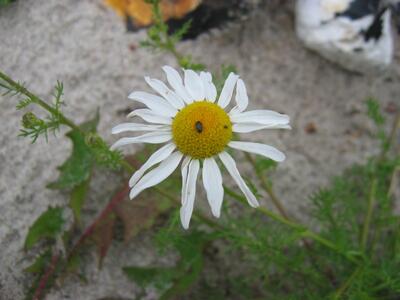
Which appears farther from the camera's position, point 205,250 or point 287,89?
point 287,89

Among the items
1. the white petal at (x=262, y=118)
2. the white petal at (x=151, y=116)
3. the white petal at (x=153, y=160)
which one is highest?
the white petal at (x=151, y=116)

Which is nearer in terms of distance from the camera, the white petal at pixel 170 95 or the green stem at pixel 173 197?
the green stem at pixel 173 197

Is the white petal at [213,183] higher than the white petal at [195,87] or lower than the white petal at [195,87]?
lower

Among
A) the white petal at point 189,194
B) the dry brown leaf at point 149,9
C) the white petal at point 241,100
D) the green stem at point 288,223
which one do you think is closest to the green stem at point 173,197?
the green stem at point 288,223

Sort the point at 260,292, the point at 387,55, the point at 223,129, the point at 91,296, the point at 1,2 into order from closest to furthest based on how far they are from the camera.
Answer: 1. the point at 223,129
2. the point at 91,296
3. the point at 260,292
4. the point at 1,2
5. the point at 387,55

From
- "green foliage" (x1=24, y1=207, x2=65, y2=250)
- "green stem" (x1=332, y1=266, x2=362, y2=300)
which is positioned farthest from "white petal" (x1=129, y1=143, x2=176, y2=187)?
"green stem" (x1=332, y1=266, x2=362, y2=300)

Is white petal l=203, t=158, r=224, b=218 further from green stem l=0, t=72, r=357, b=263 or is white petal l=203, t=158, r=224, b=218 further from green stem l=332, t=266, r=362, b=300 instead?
green stem l=332, t=266, r=362, b=300

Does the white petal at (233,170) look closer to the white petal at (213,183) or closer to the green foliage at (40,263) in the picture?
the white petal at (213,183)

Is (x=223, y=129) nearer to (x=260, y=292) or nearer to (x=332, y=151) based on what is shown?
(x=260, y=292)

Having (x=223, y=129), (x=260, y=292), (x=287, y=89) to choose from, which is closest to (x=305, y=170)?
(x=287, y=89)
